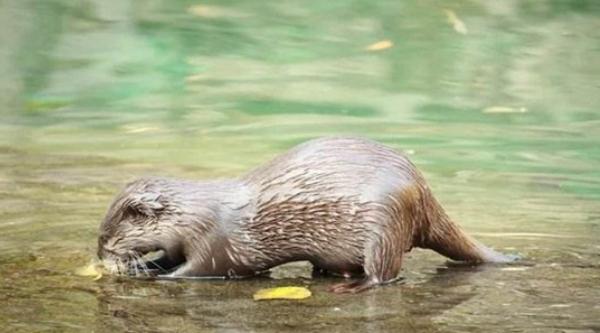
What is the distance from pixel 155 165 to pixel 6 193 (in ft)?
3.42

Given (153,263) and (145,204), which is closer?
(145,204)

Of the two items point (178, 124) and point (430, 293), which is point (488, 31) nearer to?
point (178, 124)

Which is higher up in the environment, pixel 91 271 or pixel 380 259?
pixel 380 259

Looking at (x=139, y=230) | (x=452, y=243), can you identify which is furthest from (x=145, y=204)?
(x=452, y=243)

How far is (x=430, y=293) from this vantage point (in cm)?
467

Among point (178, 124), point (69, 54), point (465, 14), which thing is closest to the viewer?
point (178, 124)

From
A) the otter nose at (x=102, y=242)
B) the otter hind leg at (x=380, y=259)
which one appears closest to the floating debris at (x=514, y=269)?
the otter hind leg at (x=380, y=259)

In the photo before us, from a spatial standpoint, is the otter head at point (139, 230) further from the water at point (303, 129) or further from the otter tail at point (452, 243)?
the otter tail at point (452, 243)

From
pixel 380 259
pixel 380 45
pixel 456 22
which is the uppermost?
pixel 456 22

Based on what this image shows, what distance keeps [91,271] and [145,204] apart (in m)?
0.31

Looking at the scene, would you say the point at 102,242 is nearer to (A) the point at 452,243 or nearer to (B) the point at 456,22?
(A) the point at 452,243

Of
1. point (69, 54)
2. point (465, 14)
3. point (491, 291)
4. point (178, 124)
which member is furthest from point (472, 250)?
point (465, 14)

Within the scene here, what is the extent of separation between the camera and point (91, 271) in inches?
195

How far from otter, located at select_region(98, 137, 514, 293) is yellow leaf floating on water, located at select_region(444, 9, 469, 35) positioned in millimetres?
6254
